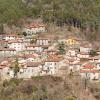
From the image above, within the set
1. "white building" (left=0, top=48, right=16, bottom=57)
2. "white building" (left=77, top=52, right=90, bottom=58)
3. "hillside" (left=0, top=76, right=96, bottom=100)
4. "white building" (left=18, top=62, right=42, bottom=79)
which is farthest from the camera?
"white building" (left=0, top=48, right=16, bottom=57)

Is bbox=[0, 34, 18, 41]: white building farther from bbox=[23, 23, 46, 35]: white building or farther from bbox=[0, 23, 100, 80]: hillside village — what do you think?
bbox=[23, 23, 46, 35]: white building

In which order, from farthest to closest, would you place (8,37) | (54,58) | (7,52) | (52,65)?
(8,37) < (7,52) < (54,58) < (52,65)

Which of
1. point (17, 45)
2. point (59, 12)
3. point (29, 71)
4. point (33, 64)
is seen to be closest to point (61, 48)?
point (17, 45)

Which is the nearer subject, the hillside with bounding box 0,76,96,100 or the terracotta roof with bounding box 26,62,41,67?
the hillside with bounding box 0,76,96,100

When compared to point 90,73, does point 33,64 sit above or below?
above

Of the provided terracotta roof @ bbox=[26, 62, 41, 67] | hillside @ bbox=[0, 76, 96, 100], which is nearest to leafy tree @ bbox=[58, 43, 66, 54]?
terracotta roof @ bbox=[26, 62, 41, 67]

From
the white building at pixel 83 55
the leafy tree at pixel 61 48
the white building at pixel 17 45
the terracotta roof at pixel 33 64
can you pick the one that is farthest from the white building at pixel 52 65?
the white building at pixel 17 45

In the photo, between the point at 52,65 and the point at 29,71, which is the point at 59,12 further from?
the point at 29,71

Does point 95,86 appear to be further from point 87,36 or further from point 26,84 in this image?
point 87,36

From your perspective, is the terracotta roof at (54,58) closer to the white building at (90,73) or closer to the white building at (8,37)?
the white building at (90,73)
